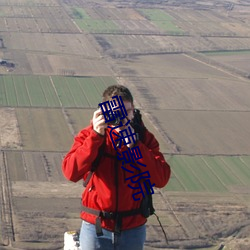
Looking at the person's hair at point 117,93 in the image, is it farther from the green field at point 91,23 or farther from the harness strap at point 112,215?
the green field at point 91,23

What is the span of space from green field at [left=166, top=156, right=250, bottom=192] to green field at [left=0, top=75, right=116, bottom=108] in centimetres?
1249

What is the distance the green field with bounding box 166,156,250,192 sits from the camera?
33.2 m

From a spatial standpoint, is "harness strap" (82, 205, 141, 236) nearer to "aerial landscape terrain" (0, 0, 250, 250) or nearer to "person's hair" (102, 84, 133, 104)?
"person's hair" (102, 84, 133, 104)

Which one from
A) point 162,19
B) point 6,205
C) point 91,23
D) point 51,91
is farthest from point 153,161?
point 162,19

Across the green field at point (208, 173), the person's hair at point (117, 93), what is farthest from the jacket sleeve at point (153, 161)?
the green field at point (208, 173)

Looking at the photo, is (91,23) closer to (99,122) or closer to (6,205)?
(6,205)

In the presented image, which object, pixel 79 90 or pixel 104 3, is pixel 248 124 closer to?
pixel 79 90

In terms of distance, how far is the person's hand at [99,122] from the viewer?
4785mm

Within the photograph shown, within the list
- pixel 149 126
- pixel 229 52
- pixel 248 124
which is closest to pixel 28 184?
pixel 149 126

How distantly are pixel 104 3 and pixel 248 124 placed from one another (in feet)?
199

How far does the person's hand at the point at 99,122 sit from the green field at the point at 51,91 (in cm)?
4177

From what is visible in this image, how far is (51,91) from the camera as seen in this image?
165 ft

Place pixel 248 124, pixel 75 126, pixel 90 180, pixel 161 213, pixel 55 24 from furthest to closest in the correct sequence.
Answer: pixel 55 24, pixel 248 124, pixel 75 126, pixel 161 213, pixel 90 180

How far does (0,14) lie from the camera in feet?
280
